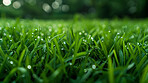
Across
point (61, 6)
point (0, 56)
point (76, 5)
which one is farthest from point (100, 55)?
point (61, 6)

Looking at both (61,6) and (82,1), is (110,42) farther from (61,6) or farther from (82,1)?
(61,6)

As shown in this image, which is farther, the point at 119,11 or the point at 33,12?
the point at 33,12

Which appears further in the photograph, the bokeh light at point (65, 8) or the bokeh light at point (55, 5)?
the bokeh light at point (65, 8)

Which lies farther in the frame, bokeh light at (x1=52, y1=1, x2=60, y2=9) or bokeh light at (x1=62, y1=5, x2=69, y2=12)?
bokeh light at (x1=62, y1=5, x2=69, y2=12)

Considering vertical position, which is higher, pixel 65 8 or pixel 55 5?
pixel 55 5

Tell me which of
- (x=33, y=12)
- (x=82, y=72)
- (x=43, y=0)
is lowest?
(x=82, y=72)

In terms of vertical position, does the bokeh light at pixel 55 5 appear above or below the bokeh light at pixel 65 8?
above

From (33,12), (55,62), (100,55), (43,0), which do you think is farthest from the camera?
(43,0)

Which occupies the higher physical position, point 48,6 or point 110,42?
point 48,6

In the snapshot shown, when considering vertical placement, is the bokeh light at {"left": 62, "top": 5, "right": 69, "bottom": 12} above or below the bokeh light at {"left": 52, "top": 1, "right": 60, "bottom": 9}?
below

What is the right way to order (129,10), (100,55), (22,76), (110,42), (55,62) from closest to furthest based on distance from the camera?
(22,76), (55,62), (100,55), (110,42), (129,10)

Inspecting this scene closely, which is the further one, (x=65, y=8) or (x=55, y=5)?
(x=65, y=8)
